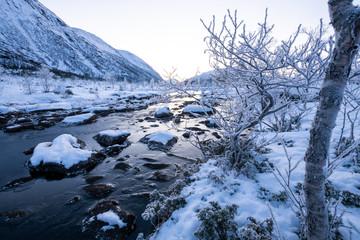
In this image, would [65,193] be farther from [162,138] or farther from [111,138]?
[162,138]

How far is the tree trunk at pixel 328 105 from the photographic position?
3.68 ft

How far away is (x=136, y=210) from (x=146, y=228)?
73cm

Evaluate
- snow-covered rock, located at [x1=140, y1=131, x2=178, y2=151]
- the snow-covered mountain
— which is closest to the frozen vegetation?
snow-covered rock, located at [x1=140, y1=131, x2=178, y2=151]

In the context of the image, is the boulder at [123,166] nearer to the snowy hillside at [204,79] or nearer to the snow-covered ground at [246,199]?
the snow-covered ground at [246,199]

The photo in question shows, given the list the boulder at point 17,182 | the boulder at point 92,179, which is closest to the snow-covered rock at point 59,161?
the boulder at point 17,182

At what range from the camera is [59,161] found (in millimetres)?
5797

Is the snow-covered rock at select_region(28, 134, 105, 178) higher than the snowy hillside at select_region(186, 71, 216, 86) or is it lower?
lower

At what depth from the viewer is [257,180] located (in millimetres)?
3781

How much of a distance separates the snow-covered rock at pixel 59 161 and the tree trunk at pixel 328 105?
6.72 meters

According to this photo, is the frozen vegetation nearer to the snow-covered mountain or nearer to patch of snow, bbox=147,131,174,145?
patch of snow, bbox=147,131,174,145

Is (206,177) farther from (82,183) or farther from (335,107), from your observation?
(82,183)

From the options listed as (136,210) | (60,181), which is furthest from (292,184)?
(60,181)

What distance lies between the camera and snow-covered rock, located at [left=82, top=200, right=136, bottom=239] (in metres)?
3.39

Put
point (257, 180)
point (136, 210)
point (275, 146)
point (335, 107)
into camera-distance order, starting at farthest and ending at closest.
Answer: point (275, 146), point (136, 210), point (257, 180), point (335, 107)
